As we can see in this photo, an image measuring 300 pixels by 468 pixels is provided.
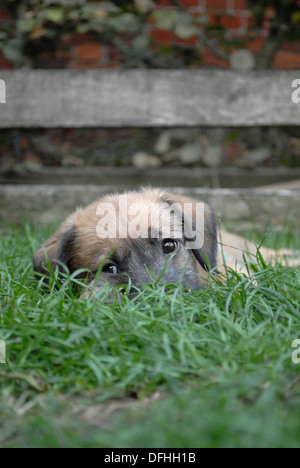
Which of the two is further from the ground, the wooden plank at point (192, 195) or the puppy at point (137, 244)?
the wooden plank at point (192, 195)

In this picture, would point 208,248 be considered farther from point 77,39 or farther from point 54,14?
point 77,39

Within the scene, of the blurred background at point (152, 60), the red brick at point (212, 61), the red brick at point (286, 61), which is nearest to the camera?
the blurred background at point (152, 60)

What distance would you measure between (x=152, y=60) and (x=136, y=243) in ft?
13.1

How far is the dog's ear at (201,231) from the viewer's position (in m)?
2.59

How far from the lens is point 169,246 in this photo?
103 inches

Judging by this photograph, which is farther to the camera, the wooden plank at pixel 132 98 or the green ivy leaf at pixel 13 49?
the green ivy leaf at pixel 13 49

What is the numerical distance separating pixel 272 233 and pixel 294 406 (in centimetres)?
268

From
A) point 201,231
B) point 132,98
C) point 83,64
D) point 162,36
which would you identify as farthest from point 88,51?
point 201,231

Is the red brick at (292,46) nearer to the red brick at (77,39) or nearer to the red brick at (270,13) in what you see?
the red brick at (270,13)

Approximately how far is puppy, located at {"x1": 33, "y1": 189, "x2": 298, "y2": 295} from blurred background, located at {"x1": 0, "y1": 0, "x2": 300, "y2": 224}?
2.70 m

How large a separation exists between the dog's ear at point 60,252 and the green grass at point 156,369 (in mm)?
379

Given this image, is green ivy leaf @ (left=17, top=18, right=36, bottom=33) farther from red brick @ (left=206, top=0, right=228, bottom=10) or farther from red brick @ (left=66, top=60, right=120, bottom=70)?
red brick @ (left=206, top=0, right=228, bottom=10)

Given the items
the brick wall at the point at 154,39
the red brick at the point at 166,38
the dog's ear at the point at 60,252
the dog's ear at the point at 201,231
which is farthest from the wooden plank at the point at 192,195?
the red brick at the point at 166,38
